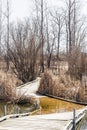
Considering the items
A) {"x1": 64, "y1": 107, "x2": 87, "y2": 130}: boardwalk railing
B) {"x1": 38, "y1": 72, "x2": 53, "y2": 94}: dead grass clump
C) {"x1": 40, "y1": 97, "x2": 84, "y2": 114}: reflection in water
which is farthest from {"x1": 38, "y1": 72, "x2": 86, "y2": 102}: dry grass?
{"x1": 64, "y1": 107, "x2": 87, "y2": 130}: boardwalk railing

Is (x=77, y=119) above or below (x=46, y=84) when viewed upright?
below

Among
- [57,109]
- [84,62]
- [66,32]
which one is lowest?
[57,109]

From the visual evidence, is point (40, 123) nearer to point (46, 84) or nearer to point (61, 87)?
point (61, 87)

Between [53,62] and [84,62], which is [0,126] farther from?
[53,62]

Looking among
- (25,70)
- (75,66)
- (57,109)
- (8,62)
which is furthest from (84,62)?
(57,109)

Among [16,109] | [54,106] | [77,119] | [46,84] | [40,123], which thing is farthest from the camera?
[46,84]

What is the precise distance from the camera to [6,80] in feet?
71.7

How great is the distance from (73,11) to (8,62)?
1163 centimetres

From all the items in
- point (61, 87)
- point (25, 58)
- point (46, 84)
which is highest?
point (25, 58)

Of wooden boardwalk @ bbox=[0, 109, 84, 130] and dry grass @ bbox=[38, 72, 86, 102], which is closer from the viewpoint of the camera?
wooden boardwalk @ bbox=[0, 109, 84, 130]

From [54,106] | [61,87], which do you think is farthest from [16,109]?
[61,87]

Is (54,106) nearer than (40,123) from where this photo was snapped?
No

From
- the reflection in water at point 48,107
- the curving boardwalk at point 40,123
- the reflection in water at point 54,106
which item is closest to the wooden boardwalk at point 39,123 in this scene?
the curving boardwalk at point 40,123

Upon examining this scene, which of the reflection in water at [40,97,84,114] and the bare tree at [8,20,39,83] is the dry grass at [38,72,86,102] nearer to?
the reflection in water at [40,97,84,114]
